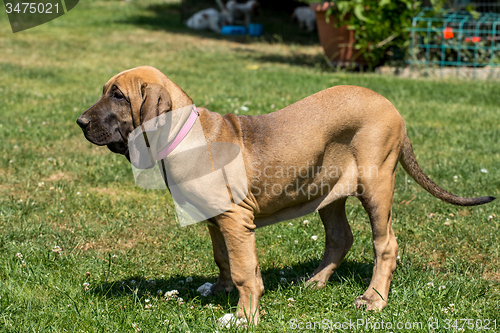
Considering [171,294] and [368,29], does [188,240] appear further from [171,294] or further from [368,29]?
[368,29]

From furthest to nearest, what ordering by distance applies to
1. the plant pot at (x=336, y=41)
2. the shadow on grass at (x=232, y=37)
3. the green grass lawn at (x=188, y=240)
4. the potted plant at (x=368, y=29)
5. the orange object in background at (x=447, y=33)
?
the shadow on grass at (x=232, y=37), the plant pot at (x=336, y=41), the potted plant at (x=368, y=29), the orange object in background at (x=447, y=33), the green grass lawn at (x=188, y=240)

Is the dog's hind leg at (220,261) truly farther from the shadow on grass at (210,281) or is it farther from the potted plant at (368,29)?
the potted plant at (368,29)

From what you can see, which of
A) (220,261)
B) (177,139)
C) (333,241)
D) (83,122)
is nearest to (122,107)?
(83,122)

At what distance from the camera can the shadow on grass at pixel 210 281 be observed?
3285 millimetres

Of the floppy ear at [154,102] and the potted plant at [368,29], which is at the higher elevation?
the floppy ear at [154,102]

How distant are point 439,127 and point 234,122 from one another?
4.65 meters

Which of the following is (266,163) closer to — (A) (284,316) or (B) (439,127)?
(A) (284,316)

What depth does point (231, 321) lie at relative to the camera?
2.85 metres

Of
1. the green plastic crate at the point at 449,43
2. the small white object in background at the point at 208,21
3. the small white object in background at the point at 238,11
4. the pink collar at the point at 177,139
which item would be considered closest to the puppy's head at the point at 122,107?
the pink collar at the point at 177,139

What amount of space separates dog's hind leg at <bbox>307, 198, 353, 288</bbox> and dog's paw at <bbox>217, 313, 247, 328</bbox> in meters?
0.73

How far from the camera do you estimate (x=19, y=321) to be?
2.89 m

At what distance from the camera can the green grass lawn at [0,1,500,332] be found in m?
3.01

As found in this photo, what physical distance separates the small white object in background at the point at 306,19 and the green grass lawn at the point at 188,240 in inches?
442

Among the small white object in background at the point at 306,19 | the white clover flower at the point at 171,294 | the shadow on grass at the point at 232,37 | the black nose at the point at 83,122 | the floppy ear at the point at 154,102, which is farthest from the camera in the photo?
the small white object in background at the point at 306,19
